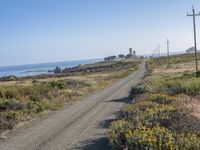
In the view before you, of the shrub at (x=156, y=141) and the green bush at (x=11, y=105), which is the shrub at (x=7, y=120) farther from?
the shrub at (x=156, y=141)

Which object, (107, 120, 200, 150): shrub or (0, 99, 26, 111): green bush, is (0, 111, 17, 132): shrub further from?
(107, 120, 200, 150): shrub

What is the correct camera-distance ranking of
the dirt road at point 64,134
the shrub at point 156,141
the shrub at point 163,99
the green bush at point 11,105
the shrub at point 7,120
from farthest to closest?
1. the green bush at point 11,105
2. the shrub at point 163,99
3. the shrub at point 7,120
4. the dirt road at point 64,134
5. the shrub at point 156,141

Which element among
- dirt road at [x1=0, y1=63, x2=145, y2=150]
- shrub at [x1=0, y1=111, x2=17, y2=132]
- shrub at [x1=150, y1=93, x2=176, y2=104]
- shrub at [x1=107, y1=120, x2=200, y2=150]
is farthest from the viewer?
shrub at [x1=150, y1=93, x2=176, y2=104]

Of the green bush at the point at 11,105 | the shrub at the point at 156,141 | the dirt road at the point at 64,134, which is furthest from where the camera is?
the green bush at the point at 11,105

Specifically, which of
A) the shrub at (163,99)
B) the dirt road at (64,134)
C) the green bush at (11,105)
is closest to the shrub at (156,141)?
the dirt road at (64,134)

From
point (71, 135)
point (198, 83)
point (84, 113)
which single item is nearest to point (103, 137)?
point (71, 135)

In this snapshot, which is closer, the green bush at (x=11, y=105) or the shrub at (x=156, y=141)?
the shrub at (x=156, y=141)

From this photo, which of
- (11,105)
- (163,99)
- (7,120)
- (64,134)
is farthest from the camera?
(11,105)

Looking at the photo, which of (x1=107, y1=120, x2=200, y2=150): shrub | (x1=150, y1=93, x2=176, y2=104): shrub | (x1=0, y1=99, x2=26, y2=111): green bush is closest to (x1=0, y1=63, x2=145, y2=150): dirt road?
(x1=107, y1=120, x2=200, y2=150): shrub

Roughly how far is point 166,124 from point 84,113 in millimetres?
8707

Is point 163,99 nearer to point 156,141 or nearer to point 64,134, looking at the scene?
point 64,134

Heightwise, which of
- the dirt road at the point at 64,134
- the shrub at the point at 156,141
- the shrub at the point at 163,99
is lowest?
the dirt road at the point at 64,134

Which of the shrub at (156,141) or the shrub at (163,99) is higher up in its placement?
the shrub at (156,141)

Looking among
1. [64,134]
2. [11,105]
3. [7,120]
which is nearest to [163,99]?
[64,134]
